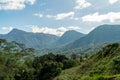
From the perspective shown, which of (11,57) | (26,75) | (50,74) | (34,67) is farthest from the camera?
(34,67)

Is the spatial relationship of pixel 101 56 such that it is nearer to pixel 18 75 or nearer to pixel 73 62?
pixel 18 75

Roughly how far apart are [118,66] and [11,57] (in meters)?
48.0

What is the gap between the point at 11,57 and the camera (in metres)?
75.2

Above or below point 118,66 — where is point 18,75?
below

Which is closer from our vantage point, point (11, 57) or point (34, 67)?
A: point (11, 57)

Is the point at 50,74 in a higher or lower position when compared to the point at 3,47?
lower

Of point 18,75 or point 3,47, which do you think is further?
point 18,75

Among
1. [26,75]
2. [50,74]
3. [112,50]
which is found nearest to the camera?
[112,50]

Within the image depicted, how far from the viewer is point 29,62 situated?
304 feet

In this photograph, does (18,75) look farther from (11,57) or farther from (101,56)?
(101,56)

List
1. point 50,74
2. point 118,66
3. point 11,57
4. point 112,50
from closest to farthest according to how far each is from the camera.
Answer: point 118,66, point 112,50, point 11,57, point 50,74

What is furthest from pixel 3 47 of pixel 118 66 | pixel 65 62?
pixel 118 66

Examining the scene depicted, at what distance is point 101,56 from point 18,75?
40759mm

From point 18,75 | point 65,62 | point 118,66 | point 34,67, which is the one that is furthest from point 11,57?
point 118,66
